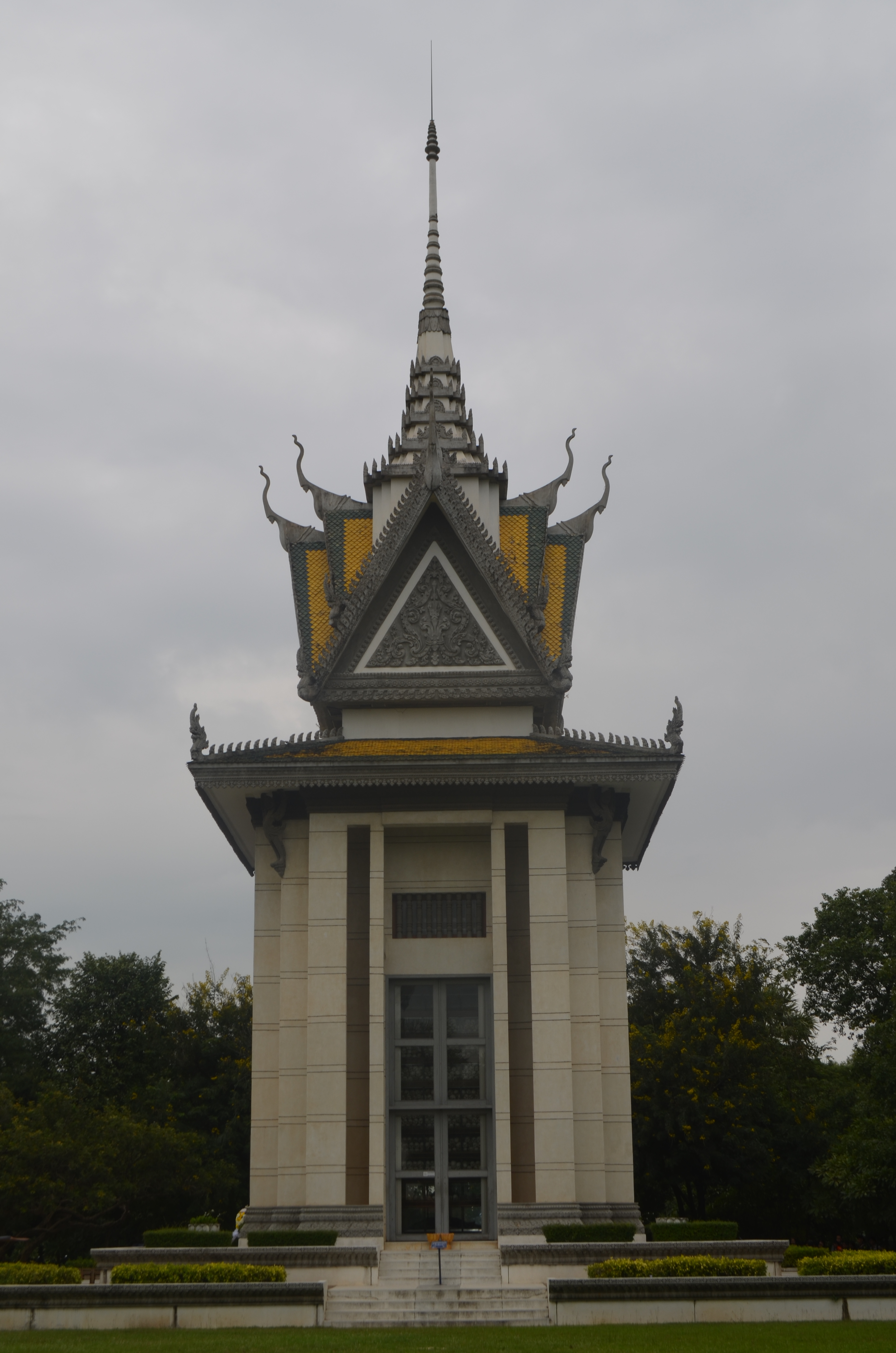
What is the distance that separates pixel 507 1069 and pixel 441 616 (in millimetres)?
8595

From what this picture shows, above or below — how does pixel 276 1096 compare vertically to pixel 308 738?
below

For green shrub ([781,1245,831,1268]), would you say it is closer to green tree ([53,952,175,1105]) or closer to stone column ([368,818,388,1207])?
stone column ([368,818,388,1207])

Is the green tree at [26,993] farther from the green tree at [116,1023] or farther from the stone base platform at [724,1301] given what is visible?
the stone base platform at [724,1301]

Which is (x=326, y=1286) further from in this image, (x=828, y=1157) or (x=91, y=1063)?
(x=91, y=1063)

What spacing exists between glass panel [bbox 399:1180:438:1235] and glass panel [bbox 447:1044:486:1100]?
1416mm

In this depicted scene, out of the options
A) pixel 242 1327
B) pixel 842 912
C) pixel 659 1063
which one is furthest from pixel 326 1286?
pixel 842 912

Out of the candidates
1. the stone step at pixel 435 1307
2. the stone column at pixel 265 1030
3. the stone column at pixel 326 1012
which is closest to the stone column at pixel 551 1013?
the stone step at pixel 435 1307

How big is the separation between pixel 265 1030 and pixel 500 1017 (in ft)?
14.2

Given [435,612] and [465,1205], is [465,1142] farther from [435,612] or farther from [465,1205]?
[435,612]

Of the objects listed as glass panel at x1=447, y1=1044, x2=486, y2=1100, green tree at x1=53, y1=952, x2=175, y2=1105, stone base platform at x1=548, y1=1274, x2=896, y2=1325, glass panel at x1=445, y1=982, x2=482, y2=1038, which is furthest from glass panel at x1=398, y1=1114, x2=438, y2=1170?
green tree at x1=53, y1=952, x2=175, y2=1105

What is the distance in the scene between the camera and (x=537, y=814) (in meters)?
24.2

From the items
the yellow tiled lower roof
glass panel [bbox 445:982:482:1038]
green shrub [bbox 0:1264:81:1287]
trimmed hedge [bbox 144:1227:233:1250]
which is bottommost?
green shrub [bbox 0:1264:81:1287]

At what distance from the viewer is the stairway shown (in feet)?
61.1

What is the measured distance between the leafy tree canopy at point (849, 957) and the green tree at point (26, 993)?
2234cm
